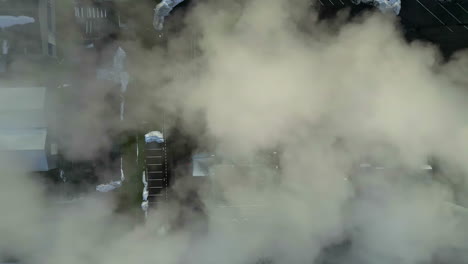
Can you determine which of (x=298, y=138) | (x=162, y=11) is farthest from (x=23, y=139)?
(x=298, y=138)

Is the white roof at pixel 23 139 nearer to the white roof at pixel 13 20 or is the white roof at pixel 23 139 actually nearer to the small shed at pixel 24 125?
the small shed at pixel 24 125

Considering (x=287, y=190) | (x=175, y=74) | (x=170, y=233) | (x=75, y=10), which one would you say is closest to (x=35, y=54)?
(x=75, y=10)

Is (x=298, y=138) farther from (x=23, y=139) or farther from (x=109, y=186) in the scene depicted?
(x=23, y=139)

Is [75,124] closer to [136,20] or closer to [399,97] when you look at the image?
[136,20]

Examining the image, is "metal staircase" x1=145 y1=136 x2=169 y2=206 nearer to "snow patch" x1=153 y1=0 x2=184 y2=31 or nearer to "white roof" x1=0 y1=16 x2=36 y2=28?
"snow patch" x1=153 y1=0 x2=184 y2=31

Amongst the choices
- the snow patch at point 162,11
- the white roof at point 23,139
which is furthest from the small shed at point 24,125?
the snow patch at point 162,11

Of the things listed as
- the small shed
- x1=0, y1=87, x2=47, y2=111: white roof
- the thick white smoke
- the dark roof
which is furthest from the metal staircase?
the dark roof
